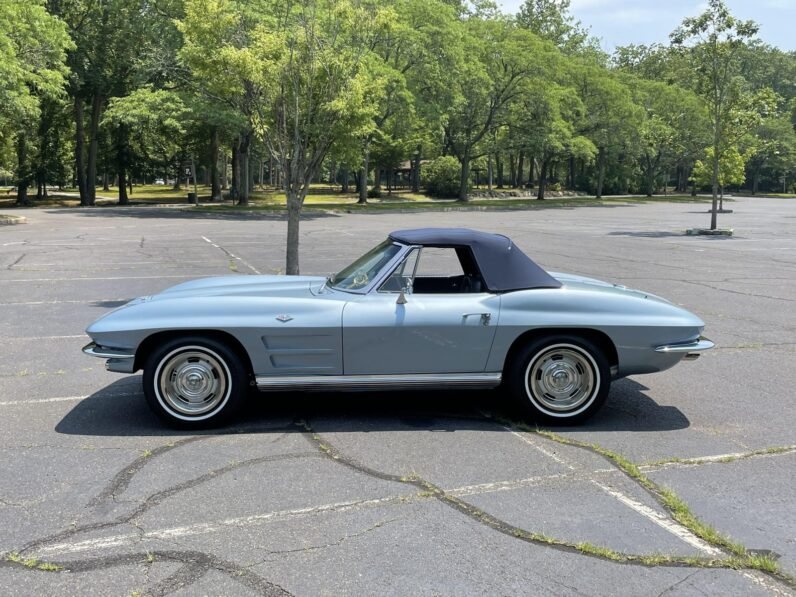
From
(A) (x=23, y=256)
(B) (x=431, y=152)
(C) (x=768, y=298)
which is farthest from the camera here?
(B) (x=431, y=152)

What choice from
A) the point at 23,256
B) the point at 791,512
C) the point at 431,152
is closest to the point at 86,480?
A: the point at 791,512

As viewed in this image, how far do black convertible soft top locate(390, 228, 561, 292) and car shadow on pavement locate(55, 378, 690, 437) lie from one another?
3.37ft

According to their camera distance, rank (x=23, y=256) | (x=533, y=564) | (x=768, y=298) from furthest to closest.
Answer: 1. (x=23, y=256)
2. (x=768, y=298)
3. (x=533, y=564)

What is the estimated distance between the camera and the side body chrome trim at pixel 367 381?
4.58 metres

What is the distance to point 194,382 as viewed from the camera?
459 centimetres

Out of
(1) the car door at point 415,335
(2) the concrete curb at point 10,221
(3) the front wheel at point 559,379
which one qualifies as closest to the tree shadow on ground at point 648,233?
(3) the front wheel at point 559,379

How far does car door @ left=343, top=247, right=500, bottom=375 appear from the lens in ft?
15.0

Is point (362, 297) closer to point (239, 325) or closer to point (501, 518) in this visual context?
point (239, 325)

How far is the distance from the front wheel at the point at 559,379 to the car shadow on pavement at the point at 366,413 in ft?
0.51

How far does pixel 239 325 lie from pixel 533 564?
2522 mm

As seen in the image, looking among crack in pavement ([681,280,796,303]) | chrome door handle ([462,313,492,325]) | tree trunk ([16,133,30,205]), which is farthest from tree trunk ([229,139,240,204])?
chrome door handle ([462,313,492,325])

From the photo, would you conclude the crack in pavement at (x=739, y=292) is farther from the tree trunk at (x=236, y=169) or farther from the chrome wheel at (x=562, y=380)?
the tree trunk at (x=236, y=169)

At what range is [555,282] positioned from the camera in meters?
4.97

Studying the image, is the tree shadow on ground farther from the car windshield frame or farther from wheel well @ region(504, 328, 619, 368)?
the car windshield frame
